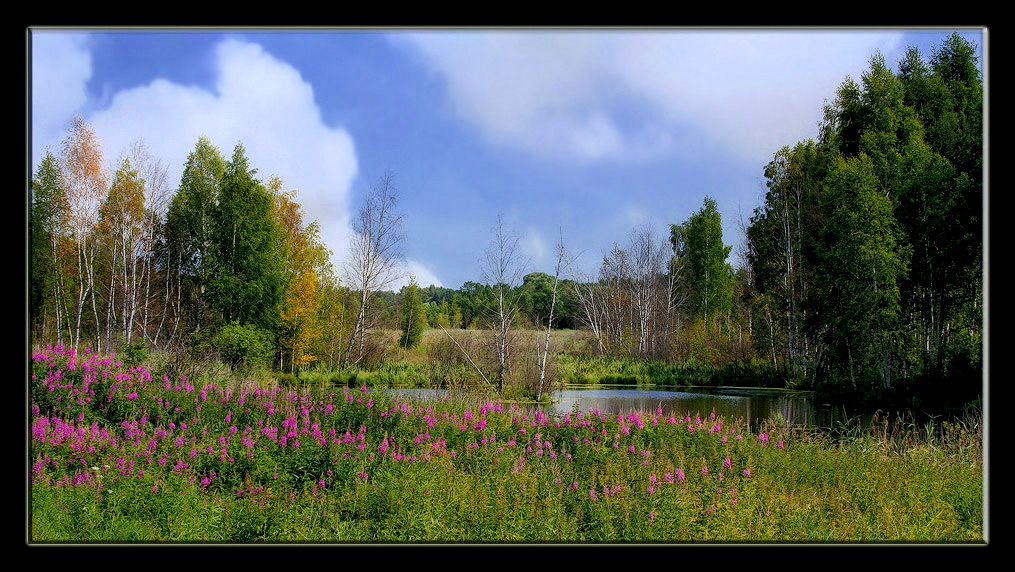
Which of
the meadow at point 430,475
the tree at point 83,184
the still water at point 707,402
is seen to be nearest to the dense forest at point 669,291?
the tree at point 83,184

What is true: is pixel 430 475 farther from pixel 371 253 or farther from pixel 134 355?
pixel 371 253

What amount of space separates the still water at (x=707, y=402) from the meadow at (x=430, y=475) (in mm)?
3808

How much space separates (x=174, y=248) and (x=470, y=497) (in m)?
17.1

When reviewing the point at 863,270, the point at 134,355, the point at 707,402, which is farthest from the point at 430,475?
the point at 863,270

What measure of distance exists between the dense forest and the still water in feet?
6.27

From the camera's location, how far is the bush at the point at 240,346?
14.8 metres

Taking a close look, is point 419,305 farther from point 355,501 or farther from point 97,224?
point 355,501

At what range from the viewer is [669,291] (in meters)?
27.3

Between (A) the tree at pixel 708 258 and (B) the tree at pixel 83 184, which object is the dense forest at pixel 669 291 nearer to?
(B) the tree at pixel 83 184

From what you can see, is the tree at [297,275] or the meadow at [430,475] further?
the tree at [297,275]

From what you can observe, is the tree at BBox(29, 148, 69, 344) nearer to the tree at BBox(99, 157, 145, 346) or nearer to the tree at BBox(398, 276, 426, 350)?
the tree at BBox(99, 157, 145, 346)

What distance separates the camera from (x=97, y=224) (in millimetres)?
14773

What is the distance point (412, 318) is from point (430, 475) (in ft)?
70.7
